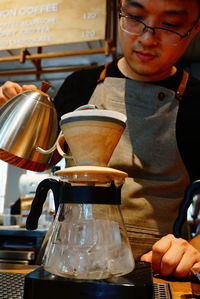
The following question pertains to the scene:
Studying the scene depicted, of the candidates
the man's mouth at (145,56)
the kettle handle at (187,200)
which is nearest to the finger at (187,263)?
the kettle handle at (187,200)

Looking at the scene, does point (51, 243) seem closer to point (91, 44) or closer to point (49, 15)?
point (49, 15)

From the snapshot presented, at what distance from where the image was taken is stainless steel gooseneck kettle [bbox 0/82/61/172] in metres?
0.84

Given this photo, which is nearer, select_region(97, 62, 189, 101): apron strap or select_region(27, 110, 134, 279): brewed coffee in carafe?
select_region(27, 110, 134, 279): brewed coffee in carafe

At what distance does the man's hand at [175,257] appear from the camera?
28.2 inches

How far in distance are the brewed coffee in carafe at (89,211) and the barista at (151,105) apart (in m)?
0.41

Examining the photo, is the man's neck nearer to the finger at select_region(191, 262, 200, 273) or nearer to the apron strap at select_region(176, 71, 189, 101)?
the apron strap at select_region(176, 71, 189, 101)

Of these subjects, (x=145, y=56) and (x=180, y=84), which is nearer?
(x=145, y=56)

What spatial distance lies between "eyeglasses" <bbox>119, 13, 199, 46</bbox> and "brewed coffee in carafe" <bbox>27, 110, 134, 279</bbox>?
22.7 inches

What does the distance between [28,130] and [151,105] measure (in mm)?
542

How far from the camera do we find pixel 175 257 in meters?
0.72

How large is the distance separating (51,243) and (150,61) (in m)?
0.73

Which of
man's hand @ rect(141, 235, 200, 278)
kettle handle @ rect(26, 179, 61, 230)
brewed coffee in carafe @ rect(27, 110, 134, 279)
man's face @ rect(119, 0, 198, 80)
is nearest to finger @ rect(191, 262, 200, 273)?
man's hand @ rect(141, 235, 200, 278)

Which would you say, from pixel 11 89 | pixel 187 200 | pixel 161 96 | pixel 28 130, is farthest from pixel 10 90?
pixel 187 200

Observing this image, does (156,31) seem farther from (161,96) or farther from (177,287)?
(177,287)
